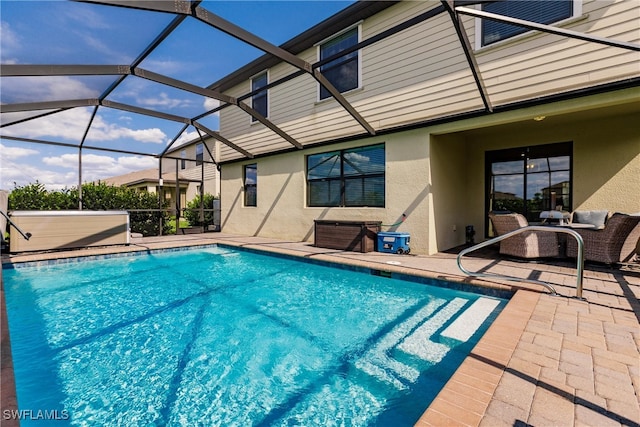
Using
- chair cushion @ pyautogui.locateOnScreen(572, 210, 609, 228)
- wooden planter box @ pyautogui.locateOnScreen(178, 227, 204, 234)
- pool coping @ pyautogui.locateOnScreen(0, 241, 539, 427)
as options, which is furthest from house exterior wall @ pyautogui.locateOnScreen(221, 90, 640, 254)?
wooden planter box @ pyautogui.locateOnScreen(178, 227, 204, 234)

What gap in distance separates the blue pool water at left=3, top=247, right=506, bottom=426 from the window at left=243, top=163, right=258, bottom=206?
557 centimetres

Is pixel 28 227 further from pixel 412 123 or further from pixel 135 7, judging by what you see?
pixel 412 123

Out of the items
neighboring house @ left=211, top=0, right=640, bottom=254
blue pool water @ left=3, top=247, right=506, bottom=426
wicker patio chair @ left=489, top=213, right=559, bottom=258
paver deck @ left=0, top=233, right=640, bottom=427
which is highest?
neighboring house @ left=211, top=0, right=640, bottom=254

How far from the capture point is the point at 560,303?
327cm

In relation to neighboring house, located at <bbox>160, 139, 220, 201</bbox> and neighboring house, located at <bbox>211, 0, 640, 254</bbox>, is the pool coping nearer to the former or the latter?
neighboring house, located at <bbox>211, 0, 640, 254</bbox>

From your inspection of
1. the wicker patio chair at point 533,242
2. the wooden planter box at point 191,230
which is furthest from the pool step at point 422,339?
the wooden planter box at point 191,230

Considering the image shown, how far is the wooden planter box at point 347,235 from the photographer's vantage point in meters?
6.88

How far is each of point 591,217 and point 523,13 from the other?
4.07 meters

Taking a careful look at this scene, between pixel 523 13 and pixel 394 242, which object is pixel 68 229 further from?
pixel 523 13

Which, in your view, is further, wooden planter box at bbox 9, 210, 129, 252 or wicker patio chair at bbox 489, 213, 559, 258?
wooden planter box at bbox 9, 210, 129, 252

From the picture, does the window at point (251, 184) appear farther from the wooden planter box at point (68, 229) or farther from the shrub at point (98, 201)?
the wooden planter box at point (68, 229)

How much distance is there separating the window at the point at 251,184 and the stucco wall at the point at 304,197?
0.70 feet

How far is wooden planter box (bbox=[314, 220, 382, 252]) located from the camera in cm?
688

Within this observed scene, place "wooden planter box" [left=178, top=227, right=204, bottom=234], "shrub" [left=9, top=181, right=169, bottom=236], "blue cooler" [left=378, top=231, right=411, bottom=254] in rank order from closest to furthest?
"blue cooler" [left=378, top=231, right=411, bottom=254] → "shrub" [left=9, top=181, right=169, bottom=236] → "wooden planter box" [left=178, top=227, right=204, bottom=234]
